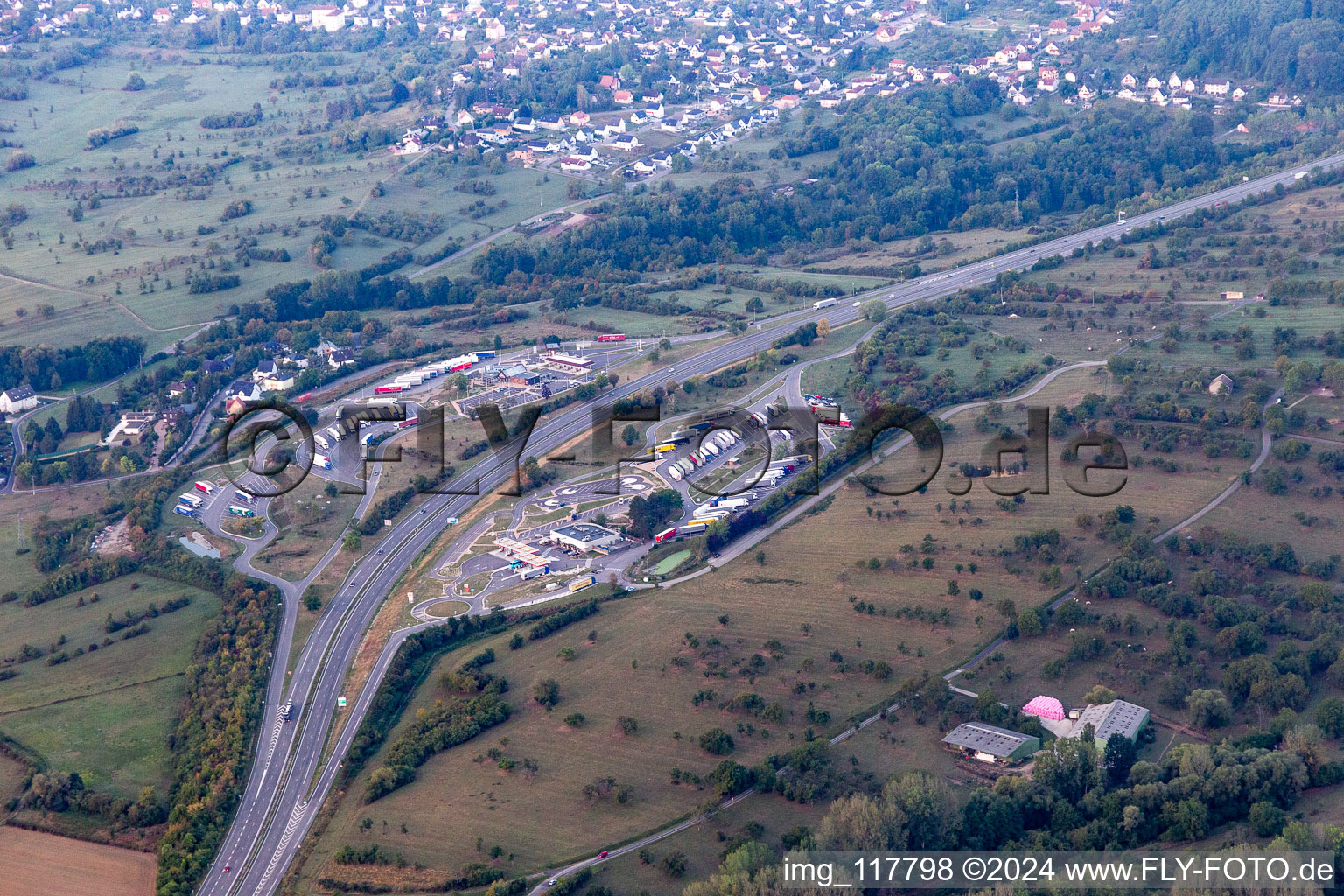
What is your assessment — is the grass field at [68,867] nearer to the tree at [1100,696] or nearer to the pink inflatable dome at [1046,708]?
the pink inflatable dome at [1046,708]

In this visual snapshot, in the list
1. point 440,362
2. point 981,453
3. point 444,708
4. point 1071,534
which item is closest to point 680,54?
point 440,362

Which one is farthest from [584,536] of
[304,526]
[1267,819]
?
[1267,819]

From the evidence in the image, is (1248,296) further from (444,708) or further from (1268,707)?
(444,708)

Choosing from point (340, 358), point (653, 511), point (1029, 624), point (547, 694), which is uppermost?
point (340, 358)

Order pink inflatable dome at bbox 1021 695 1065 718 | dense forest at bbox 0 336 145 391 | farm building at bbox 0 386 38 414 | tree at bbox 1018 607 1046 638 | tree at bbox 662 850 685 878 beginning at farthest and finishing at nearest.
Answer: dense forest at bbox 0 336 145 391 < farm building at bbox 0 386 38 414 < tree at bbox 1018 607 1046 638 < pink inflatable dome at bbox 1021 695 1065 718 < tree at bbox 662 850 685 878

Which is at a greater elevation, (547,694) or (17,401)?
(17,401)

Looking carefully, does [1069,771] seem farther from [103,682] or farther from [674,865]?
[103,682]

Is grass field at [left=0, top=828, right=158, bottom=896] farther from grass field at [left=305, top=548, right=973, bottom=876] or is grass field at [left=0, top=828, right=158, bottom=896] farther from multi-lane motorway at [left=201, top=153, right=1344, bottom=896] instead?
grass field at [left=305, top=548, right=973, bottom=876]

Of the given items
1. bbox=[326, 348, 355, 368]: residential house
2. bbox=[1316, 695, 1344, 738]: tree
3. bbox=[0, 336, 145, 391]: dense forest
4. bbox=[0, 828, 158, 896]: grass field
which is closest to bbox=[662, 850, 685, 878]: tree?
bbox=[0, 828, 158, 896]: grass field
